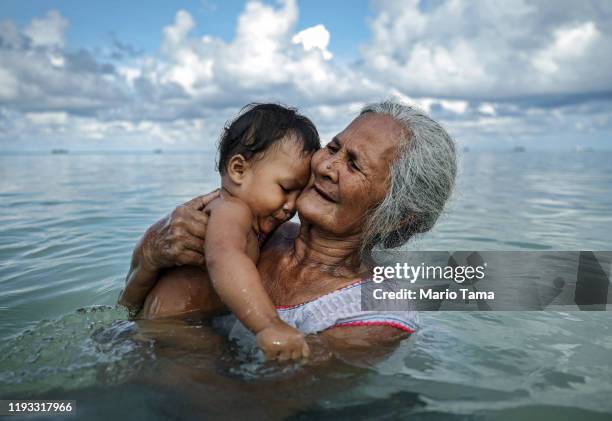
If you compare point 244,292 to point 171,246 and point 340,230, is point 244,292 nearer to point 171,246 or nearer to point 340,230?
point 171,246

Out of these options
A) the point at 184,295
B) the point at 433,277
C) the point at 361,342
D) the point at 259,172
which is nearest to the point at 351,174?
the point at 259,172

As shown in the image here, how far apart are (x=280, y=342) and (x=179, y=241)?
1.03 metres

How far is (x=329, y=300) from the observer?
325 cm

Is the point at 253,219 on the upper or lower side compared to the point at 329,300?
upper

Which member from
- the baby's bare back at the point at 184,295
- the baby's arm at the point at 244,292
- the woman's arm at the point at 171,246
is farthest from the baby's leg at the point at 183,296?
the baby's arm at the point at 244,292

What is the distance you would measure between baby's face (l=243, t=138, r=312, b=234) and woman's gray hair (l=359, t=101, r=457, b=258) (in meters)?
0.56

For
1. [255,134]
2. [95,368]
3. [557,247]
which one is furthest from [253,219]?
[557,247]

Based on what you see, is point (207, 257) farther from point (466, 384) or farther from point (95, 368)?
point (466, 384)

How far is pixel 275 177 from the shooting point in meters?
3.33

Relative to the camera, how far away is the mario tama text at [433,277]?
138 inches

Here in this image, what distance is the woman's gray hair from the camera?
10.6ft

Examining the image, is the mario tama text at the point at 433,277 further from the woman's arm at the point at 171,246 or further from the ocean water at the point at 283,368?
the woman's arm at the point at 171,246

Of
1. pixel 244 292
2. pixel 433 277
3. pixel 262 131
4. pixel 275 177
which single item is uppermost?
pixel 262 131

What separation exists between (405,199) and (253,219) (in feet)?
3.29
